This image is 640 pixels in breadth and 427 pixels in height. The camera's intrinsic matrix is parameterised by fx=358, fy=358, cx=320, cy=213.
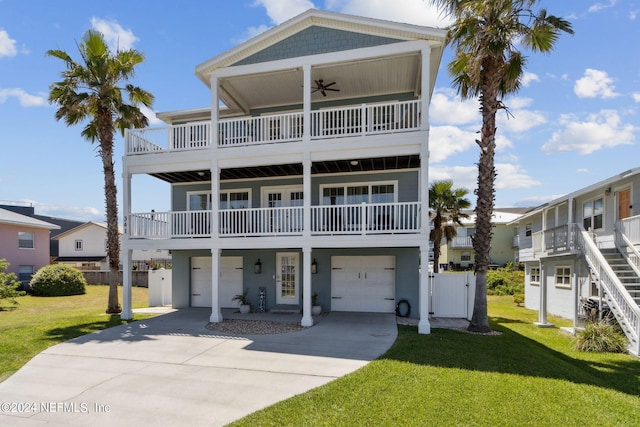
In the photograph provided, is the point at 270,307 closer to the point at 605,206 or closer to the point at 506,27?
the point at 506,27

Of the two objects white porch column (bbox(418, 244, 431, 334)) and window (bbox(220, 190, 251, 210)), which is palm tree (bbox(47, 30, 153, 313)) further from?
white porch column (bbox(418, 244, 431, 334))

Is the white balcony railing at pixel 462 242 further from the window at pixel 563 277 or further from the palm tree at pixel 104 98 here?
the palm tree at pixel 104 98

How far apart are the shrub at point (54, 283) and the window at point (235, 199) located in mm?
14338

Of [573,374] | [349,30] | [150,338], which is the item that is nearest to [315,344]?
[150,338]

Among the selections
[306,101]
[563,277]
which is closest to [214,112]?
[306,101]

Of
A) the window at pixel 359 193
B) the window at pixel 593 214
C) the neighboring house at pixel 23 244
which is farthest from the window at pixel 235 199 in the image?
the neighboring house at pixel 23 244

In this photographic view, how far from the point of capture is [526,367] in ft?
23.4

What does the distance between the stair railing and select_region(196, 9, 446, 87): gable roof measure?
778 centimetres

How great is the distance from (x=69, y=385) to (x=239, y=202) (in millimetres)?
9151

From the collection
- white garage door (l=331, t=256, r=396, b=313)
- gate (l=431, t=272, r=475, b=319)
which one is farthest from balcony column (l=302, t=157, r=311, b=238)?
gate (l=431, t=272, r=475, b=319)

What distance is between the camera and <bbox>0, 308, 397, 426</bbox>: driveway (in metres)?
5.20

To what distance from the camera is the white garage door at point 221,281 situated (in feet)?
47.4

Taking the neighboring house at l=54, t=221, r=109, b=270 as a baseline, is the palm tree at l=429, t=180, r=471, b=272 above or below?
above

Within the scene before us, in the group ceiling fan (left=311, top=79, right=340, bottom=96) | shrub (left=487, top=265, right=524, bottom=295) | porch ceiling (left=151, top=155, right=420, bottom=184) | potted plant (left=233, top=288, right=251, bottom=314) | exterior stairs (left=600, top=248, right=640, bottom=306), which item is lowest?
shrub (left=487, top=265, right=524, bottom=295)
